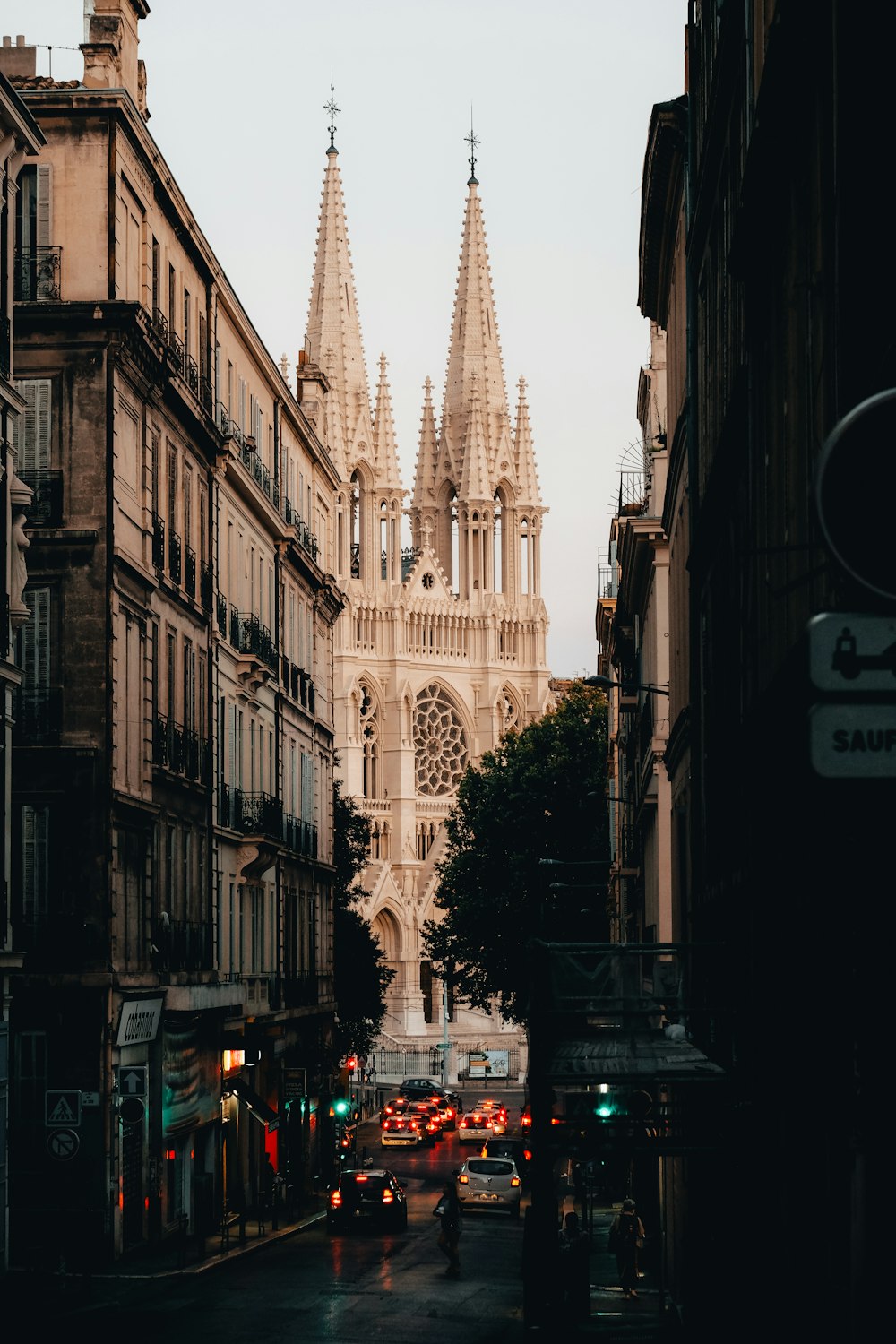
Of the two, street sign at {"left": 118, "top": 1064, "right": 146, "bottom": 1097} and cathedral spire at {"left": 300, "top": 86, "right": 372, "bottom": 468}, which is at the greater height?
cathedral spire at {"left": 300, "top": 86, "right": 372, "bottom": 468}

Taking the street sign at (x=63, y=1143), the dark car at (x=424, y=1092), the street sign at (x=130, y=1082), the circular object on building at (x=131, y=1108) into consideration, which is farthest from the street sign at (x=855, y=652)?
the dark car at (x=424, y=1092)

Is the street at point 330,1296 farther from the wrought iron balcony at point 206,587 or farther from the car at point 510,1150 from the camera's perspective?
the wrought iron balcony at point 206,587

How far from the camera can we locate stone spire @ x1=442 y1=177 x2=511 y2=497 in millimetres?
145750

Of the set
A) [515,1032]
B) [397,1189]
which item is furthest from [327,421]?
[397,1189]

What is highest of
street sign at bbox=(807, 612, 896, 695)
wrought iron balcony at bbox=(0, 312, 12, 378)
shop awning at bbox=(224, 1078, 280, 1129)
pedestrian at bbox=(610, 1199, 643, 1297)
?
wrought iron balcony at bbox=(0, 312, 12, 378)

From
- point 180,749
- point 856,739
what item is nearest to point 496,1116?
point 180,749

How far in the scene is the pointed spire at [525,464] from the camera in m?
144

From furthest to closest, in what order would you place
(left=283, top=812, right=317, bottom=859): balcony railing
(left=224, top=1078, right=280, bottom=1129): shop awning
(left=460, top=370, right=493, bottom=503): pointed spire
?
(left=460, top=370, right=493, bottom=503): pointed spire
(left=283, top=812, right=317, bottom=859): balcony railing
(left=224, top=1078, right=280, bottom=1129): shop awning

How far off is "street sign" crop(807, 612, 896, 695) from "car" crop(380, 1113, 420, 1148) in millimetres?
64209

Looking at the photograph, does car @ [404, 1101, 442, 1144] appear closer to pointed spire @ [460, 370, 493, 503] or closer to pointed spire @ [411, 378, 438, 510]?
pointed spire @ [460, 370, 493, 503]

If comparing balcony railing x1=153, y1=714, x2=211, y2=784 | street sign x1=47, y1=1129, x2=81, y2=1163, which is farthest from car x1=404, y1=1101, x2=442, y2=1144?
street sign x1=47, y1=1129, x2=81, y2=1163

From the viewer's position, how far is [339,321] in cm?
14300

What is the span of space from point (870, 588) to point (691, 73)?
23.3 meters

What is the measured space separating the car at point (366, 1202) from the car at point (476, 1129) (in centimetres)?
2821
